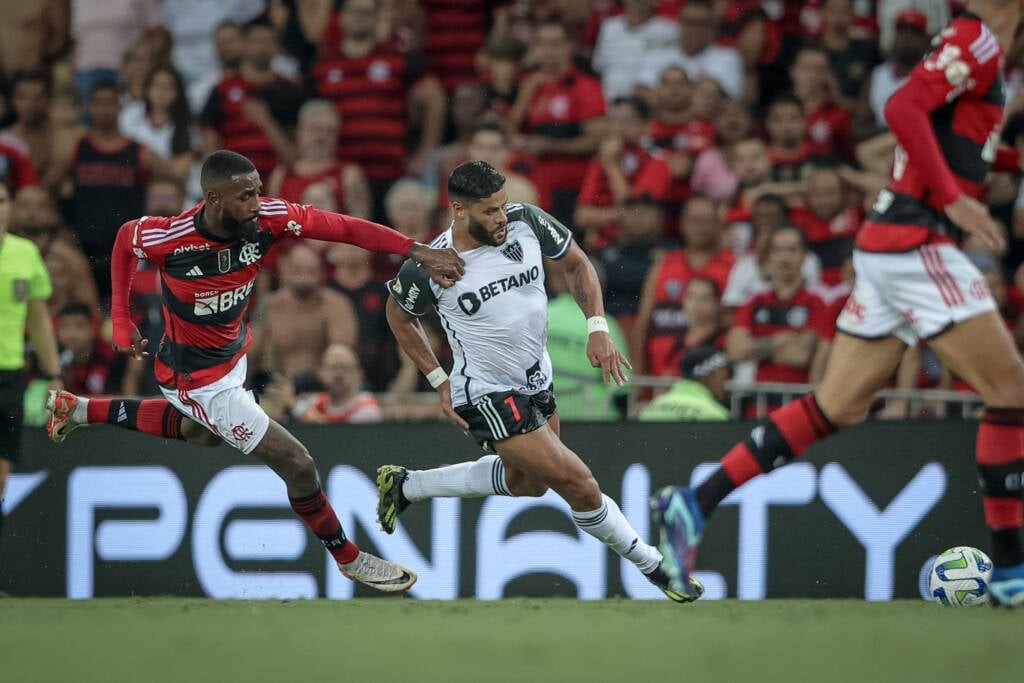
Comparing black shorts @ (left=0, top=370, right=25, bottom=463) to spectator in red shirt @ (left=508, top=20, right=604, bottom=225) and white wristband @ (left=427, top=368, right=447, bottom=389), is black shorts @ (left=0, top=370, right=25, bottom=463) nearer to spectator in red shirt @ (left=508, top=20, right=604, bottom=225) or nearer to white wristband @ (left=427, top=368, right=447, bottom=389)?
white wristband @ (left=427, top=368, right=447, bottom=389)

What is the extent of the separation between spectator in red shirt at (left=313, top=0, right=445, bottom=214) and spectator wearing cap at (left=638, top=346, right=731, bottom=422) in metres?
3.79

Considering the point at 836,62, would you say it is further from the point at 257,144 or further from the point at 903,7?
the point at 257,144

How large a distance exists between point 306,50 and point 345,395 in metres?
4.71

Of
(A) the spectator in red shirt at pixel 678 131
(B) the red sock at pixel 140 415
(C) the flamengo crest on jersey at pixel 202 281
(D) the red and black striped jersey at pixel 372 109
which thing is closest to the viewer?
(C) the flamengo crest on jersey at pixel 202 281

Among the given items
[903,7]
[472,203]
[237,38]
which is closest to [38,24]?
[237,38]

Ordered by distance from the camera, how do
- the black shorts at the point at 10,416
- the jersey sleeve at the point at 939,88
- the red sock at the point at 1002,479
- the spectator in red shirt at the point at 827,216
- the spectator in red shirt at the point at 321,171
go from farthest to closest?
the spectator in red shirt at the point at 321,171 < the spectator in red shirt at the point at 827,216 < the black shorts at the point at 10,416 < the red sock at the point at 1002,479 < the jersey sleeve at the point at 939,88

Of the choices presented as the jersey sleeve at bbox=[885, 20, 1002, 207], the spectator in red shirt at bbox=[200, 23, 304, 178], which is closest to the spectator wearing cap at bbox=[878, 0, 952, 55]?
the spectator in red shirt at bbox=[200, 23, 304, 178]

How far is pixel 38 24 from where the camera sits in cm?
1423

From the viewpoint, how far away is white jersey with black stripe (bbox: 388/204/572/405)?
718cm

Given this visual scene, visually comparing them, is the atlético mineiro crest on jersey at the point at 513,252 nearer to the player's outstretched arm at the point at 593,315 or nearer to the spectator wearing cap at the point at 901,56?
the player's outstretched arm at the point at 593,315

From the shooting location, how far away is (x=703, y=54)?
12570mm

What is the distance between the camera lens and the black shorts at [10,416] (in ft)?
30.0

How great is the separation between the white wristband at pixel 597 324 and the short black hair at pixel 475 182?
0.73m

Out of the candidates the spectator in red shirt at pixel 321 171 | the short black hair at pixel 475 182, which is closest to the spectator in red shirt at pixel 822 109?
the spectator in red shirt at pixel 321 171
